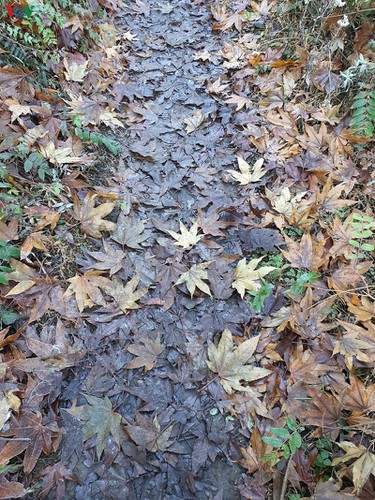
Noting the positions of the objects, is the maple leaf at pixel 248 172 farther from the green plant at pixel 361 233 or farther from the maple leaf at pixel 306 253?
the green plant at pixel 361 233

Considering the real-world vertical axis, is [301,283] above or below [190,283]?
above

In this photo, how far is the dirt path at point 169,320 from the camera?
155 centimetres

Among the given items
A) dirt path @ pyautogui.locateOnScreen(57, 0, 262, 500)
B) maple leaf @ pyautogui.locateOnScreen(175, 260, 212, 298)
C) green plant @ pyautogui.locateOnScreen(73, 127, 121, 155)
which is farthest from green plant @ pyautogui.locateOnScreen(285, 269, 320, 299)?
green plant @ pyautogui.locateOnScreen(73, 127, 121, 155)

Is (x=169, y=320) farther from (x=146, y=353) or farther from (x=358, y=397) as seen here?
(x=358, y=397)

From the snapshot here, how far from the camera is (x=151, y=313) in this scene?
2.01 metres

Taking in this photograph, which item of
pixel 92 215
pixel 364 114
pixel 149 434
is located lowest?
pixel 149 434

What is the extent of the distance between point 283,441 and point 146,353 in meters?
0.80

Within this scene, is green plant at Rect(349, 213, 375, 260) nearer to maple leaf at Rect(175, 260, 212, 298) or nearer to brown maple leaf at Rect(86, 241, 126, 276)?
maple leaf at Rect(175, 260, 212, 298)

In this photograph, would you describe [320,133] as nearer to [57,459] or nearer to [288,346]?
[288,346]

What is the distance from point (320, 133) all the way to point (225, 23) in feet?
7.03

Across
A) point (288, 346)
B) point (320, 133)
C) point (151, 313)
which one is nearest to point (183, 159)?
point (320, 133)

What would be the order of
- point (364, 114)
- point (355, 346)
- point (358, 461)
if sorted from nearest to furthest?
point (358, 461), point (355, 346), point (364, 114)

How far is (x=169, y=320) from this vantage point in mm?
1986

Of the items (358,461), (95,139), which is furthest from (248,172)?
(358,461)
